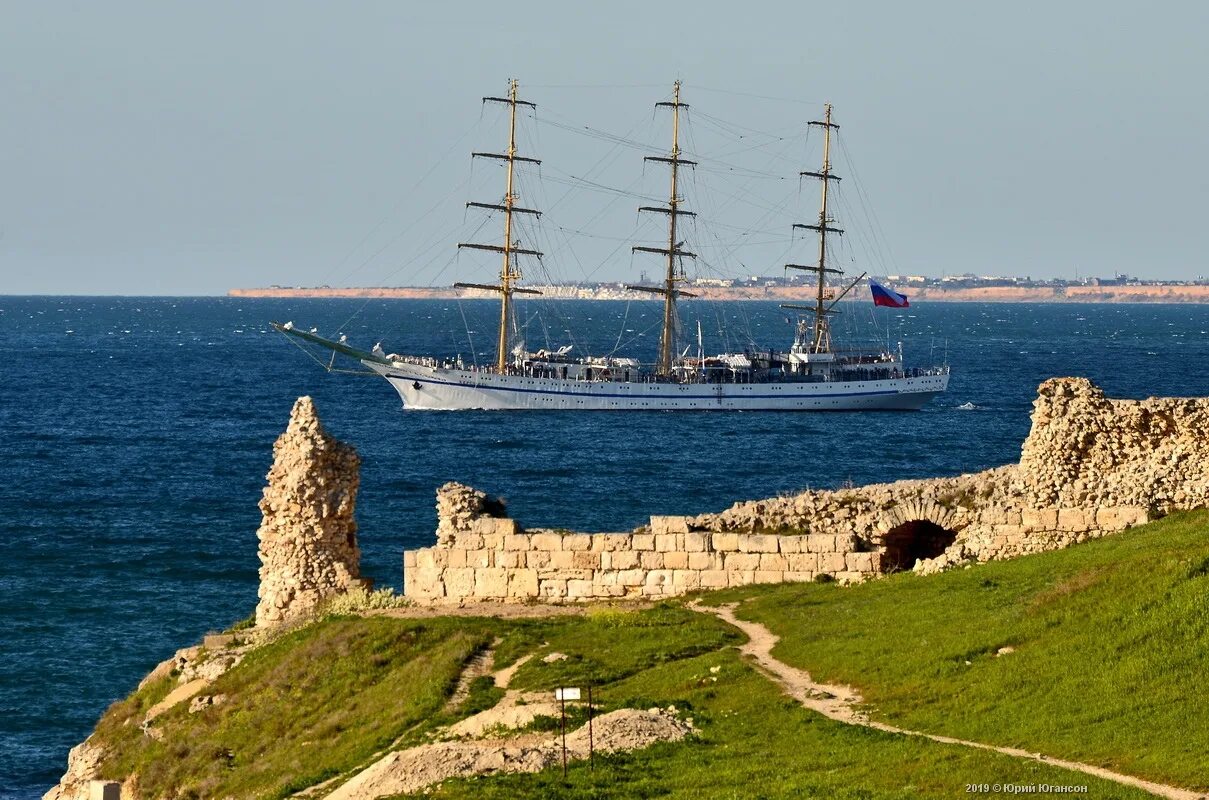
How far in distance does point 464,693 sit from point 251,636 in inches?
184

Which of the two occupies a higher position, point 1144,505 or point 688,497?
point 1144,505

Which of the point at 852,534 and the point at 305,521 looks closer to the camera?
the point at 305,521

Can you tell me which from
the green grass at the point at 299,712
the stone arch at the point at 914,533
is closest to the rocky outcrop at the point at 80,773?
the green grass at the point at 299,712

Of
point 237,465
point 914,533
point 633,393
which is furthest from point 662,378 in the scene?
point 914,533

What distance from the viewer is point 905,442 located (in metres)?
72.8

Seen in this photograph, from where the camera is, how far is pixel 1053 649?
14109mm

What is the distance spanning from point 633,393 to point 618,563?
7127 centimetres

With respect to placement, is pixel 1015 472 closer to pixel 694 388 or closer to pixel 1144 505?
pixel 1144 505

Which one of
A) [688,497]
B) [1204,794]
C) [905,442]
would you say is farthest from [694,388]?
[1204,794]

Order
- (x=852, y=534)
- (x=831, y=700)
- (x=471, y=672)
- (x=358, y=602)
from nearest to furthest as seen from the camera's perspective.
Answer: (x=831, y=700), (x=471, y=672), (x=358, y=602), (x=852, y=534)

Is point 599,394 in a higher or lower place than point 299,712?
lower

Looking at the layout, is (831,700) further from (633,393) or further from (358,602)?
(633,393)

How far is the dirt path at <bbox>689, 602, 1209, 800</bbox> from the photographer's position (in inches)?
440

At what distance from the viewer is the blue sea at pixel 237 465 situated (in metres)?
30.5
